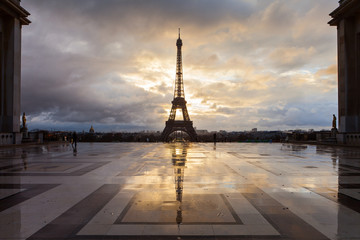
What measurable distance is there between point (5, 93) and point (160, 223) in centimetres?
3116

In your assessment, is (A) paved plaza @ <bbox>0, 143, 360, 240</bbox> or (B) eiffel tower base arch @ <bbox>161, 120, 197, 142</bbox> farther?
(B) eiffel tower base arch @ <bbox>161, 120, 197, 142</bbox>

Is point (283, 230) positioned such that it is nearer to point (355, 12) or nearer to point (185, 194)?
point (185, 194)

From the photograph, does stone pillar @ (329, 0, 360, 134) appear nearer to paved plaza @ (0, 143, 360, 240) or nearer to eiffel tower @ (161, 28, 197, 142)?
paved plaza @ (0, 143, 360, 240)

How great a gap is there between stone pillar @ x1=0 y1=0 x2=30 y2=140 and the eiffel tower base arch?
4375 centimetres

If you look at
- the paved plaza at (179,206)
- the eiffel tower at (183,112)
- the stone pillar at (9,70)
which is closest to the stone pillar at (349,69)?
the paved plaza at (179,206)

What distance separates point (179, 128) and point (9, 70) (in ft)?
164

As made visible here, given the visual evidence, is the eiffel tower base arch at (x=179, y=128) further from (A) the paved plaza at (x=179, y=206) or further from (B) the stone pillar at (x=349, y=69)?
(A) the paved plaza at (x=179, y=206)

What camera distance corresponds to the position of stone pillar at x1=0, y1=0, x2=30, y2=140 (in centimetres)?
2805

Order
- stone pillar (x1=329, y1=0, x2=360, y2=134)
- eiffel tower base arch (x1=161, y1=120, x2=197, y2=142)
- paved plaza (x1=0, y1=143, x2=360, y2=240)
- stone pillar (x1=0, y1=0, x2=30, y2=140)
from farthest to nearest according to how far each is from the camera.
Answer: eiffel tower base arch (x1=161, y1=120, x2=197, y2=142) → stone pillar (x1=329, y1=0, x2=360, y2=134) → stone pillar (x1=0, y1=0, x2=30, y2=140) → paved plaza (x1=0, y1=143, x2=360, y2=240)

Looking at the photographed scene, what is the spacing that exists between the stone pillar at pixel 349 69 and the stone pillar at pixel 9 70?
125 feet

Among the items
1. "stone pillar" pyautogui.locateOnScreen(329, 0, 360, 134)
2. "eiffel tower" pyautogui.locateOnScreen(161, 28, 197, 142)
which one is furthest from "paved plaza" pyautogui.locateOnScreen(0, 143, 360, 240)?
"eiffel tower" pyautogui.locateOnScreen(161, 28, 197, 142)

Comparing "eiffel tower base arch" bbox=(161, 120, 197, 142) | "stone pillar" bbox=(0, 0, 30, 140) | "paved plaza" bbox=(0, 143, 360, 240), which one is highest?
"stone pillar" bbox=(0, 0, 30, 140)

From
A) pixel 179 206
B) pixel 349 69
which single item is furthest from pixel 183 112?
pixel 179 206

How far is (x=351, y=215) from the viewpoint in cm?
498
